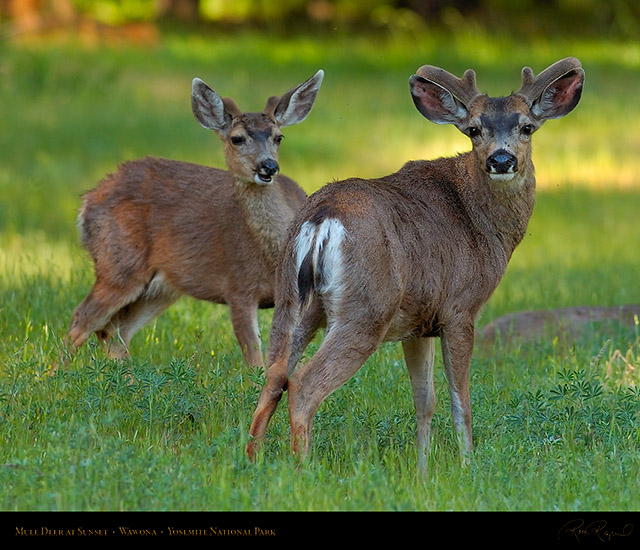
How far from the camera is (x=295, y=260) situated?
547 centimetres

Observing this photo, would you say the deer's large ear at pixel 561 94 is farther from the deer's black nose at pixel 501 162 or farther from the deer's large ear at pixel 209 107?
the deer's large ear at pixel 209 107

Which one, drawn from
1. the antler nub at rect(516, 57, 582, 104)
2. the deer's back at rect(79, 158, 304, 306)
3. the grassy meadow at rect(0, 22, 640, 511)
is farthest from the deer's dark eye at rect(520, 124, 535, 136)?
the deer's back at rect(79, 158, 304, 306)

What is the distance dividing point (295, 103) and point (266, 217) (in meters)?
0.83

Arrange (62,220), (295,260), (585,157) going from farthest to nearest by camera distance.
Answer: (585,157), (62,220), (295,260)

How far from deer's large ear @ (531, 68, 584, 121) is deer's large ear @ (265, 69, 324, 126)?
202 cm

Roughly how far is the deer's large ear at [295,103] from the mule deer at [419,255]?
169 cm

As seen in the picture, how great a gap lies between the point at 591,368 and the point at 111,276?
313 centimetres

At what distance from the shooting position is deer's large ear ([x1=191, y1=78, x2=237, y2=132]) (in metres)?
8.09

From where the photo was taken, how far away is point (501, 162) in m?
6.05
